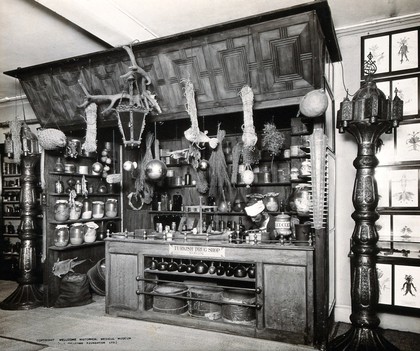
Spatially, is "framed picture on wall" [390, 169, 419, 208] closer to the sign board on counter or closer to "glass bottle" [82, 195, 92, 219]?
the sign board on counter

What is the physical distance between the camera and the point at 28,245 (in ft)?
18.4

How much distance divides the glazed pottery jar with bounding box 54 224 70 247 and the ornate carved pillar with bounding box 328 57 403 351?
3944 mm

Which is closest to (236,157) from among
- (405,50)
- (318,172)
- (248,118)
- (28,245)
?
(248,118)

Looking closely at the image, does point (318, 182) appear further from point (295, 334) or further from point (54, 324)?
point (54, 324)

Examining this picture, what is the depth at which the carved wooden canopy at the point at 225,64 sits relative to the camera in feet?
12.4

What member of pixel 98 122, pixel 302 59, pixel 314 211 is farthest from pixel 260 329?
pixel 98 122

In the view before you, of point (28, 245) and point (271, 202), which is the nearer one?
point (271, 202)

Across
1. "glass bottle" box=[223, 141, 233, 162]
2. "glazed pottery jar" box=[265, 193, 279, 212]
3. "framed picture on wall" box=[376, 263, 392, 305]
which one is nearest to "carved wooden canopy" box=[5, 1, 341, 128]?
"glass bottle" box=[223, 141, 233, 162]

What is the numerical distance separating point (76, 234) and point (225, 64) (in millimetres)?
3471

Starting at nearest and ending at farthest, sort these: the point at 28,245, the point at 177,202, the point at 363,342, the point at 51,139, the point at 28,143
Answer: the point at 363,342, the point at 51,139, the point at 28,245, the point at 28,143, the point at 177,202

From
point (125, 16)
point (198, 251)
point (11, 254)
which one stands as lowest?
point (11, 254)

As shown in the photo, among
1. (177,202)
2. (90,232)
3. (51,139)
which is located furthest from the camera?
(177,202)

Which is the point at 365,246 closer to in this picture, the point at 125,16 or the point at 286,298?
the point at 286,298

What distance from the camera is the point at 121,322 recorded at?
459 cm
